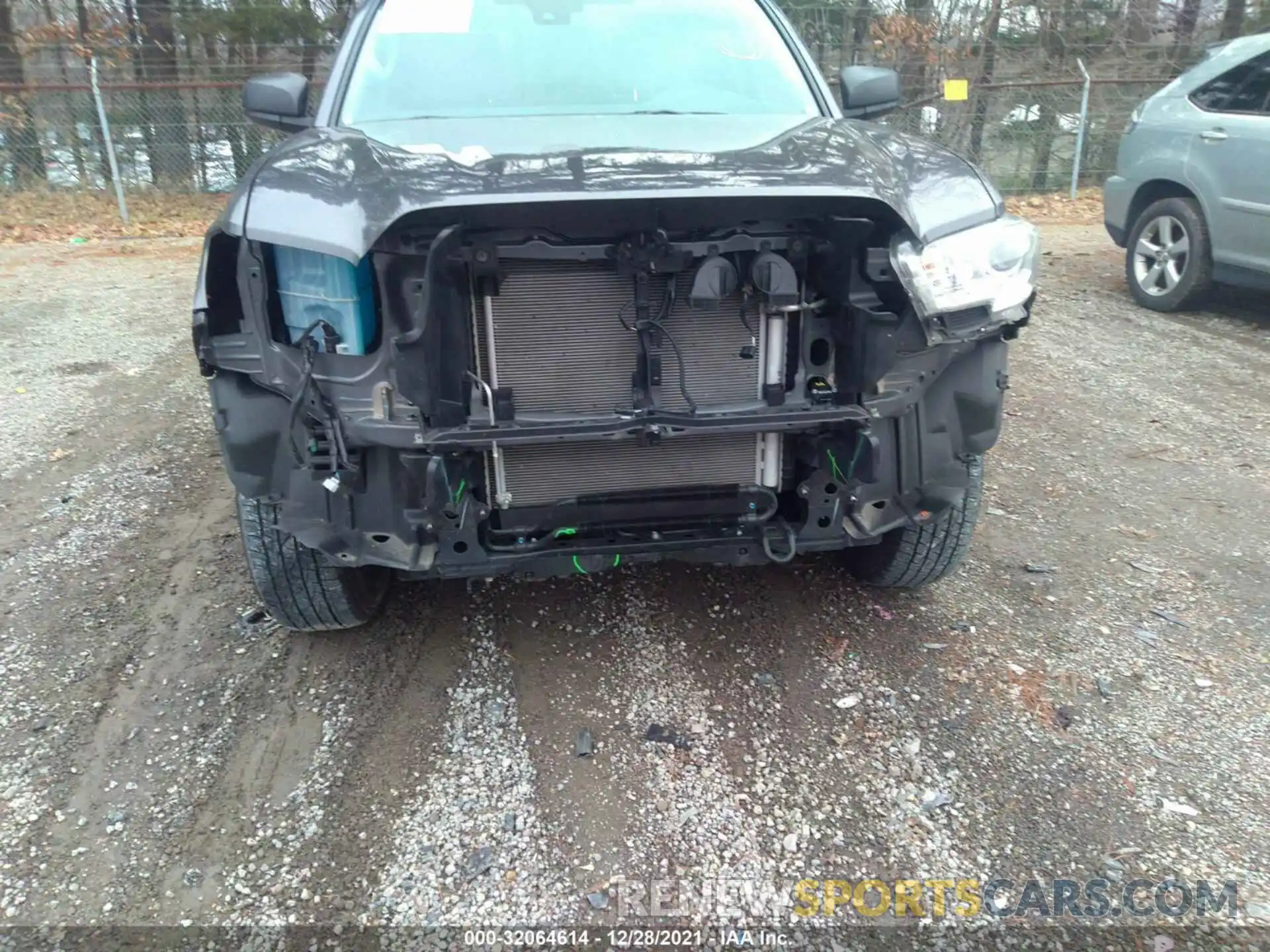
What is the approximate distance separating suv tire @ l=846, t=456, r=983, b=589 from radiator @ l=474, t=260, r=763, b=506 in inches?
27.8

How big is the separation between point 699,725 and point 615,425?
92 centimetres

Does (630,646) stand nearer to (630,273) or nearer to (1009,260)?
(630,273)

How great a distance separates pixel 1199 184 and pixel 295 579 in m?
6.21

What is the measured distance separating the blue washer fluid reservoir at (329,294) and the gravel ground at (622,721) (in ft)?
3.70

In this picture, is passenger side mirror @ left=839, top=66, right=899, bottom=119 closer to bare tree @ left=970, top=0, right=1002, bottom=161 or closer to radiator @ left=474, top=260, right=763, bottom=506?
radiator @ left=474, top=260, right=763, bottom=506

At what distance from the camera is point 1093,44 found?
1305 cm

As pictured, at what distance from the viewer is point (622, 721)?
2613mm

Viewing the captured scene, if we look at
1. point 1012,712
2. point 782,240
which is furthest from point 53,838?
point 1012,712

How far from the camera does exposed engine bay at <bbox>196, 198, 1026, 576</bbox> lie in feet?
7.23

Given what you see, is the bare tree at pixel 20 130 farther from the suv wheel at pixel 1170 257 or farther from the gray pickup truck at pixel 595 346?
the suv wheel at pixel 1170 257

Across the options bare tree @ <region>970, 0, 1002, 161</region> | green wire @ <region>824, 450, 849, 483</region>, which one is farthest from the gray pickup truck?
bare tree @ <region>970, 0, 1002, 161</region>

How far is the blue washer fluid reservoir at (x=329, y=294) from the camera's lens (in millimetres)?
2176

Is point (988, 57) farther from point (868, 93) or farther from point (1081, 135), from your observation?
point (868, 93)

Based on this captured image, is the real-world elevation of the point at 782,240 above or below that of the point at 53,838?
above
